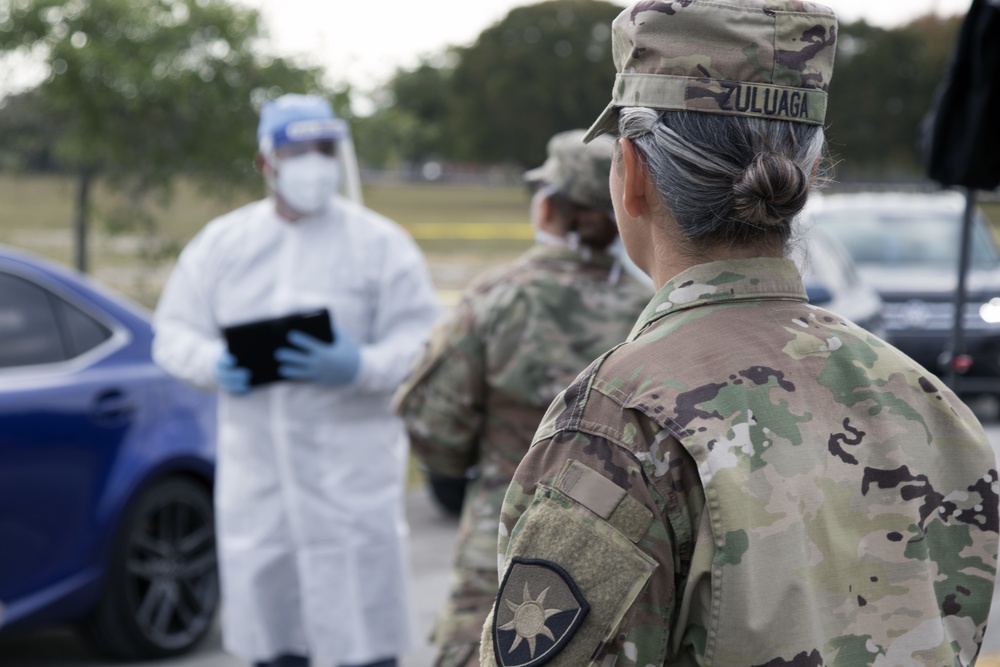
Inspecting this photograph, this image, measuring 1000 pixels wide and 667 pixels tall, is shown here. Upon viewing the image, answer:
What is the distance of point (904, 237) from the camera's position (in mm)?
11477

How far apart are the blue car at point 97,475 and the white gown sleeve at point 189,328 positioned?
2.43 ft

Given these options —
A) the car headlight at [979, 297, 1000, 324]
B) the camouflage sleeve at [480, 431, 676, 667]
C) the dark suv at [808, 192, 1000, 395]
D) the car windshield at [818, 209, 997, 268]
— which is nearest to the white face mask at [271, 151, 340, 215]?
the camouflage sleeve at [480, 431, 676, 667]

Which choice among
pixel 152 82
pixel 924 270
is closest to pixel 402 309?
pixel 152 82

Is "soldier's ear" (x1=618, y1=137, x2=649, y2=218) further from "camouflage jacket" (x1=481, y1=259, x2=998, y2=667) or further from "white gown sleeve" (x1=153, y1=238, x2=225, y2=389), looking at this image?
"white gown sleeve" (x1=153, y1=238, x2=225, y2=389)

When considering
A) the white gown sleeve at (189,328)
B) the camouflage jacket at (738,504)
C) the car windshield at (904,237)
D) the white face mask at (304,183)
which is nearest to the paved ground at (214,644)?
the white gown sleeve at (189,328)

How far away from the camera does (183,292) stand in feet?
14.1

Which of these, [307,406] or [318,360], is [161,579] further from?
[318,360]

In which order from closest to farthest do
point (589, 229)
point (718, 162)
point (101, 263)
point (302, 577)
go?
point (718, 162) → point (589, 229) → point (302, 577) → point (101, 263)

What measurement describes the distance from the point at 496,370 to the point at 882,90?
64.9m

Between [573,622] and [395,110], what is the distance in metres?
10.7

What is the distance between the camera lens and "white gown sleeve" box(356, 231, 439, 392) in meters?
4.22

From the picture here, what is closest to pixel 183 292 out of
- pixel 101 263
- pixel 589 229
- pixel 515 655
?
pixel 589 229

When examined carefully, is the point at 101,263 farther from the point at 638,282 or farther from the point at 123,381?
the point at 638,282

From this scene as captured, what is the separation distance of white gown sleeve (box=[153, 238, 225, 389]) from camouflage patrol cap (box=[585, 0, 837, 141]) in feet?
9.21
